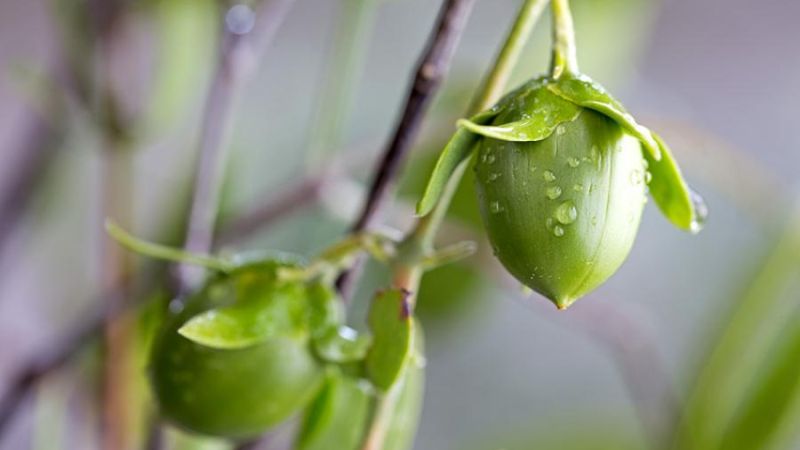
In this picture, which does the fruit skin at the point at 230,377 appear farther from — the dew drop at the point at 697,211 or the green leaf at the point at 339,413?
the dew drop at the point at 697,211

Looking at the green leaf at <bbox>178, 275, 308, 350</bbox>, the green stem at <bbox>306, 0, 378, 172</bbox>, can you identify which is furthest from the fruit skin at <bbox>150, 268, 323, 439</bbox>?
the green stem at <bbox>306, 0, 378, 172</bbox>

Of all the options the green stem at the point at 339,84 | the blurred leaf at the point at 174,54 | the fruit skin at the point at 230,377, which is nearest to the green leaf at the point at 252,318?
the fruit skin at the point at 230,377

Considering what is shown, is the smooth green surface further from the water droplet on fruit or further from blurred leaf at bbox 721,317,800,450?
blurred leaf at bbox 721,317,800,450

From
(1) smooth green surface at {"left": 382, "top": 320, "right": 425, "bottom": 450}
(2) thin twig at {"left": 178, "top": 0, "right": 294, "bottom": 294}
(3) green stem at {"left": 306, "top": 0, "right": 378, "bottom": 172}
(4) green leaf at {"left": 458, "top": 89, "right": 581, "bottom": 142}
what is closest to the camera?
(4) green leaf at {"left": 458, "top": 89, "right": 581, "bottom": 142}

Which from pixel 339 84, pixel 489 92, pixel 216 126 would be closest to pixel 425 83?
pixel 489 92

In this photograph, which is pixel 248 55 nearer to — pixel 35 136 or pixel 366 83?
pixel 35 136

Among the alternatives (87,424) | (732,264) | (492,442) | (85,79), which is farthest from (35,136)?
(732,264)

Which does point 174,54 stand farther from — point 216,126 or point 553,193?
point 553,193
